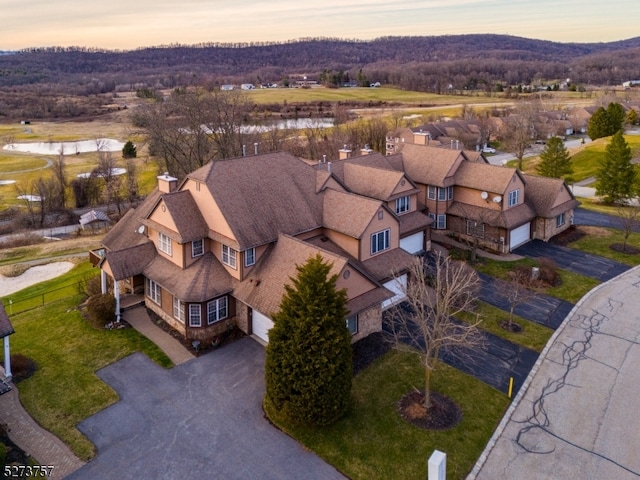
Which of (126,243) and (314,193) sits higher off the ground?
(314,193)

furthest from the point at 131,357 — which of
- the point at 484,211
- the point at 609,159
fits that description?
the point at 609,159

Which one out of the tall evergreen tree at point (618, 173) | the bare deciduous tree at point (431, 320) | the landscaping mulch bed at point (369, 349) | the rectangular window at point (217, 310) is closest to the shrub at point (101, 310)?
the rectangular window at point (217, 310)

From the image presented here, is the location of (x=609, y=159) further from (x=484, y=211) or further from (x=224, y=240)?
(x=224, y=240)

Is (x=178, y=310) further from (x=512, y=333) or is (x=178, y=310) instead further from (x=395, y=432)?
(x=512, y=333)

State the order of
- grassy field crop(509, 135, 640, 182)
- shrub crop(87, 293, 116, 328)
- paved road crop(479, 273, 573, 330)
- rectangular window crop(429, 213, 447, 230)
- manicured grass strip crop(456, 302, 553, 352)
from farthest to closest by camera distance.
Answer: grassy field crop(509, 135, 640, 182) < rectangular window crop(429, 213, 447, 230) < paved road crop(479, 273, 573, 330) < shrub crop(87, 293, 116, 328) < manicured grass strip crop(456, 302, 553, 352)

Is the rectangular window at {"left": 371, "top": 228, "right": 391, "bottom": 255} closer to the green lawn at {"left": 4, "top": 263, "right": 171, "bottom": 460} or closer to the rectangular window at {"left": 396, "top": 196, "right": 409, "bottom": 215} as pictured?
the rectangular window at {"left": 396, "top": 196, "right": 409, "bottom": 215}

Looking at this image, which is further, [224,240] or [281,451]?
[224,240]

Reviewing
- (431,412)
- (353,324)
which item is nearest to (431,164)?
(353,324)

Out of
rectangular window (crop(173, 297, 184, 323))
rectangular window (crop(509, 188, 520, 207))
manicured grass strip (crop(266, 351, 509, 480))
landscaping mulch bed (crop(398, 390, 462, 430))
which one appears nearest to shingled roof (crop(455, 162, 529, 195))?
rectangular window (crop(509, 188, 520, 207))
